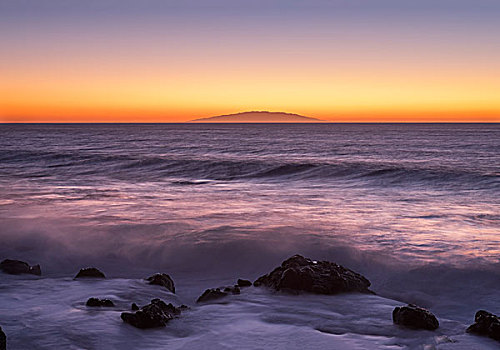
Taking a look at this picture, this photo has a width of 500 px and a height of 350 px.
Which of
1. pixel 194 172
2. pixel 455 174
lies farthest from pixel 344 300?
pixel 194 172

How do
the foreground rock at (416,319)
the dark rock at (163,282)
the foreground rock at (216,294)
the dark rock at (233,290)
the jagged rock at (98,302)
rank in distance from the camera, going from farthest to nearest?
the dark rock at (163,282) < the dark rock at (233,290) < the foreground rock at (216,294) < the jagged rock at (98,302) < the foreground rock at (416,319)

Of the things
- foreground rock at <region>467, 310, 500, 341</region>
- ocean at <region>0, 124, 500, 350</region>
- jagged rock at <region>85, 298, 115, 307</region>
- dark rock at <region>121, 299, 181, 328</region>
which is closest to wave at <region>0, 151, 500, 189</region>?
ocean at <region>0, 124, 500, 350</region>

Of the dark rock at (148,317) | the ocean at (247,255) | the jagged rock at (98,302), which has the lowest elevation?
the ocean at (247,255)

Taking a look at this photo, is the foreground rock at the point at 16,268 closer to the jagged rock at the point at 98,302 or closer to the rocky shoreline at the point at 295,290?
the rocky shoreline at the point at 295,290

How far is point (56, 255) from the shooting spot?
824 centimetres

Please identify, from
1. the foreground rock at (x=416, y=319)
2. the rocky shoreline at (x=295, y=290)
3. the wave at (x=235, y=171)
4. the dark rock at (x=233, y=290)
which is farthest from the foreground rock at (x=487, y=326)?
the wave at (x=235, y=171)

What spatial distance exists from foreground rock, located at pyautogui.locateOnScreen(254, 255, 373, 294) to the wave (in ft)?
43.3

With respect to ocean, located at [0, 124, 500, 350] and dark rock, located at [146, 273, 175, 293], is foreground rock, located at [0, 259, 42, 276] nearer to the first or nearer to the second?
ocean, located at [0, 124, 500, 350]

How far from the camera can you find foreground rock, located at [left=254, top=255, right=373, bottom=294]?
5.63 meters

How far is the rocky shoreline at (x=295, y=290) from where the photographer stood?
14.9 feet

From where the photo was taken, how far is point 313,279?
5684 millimetres

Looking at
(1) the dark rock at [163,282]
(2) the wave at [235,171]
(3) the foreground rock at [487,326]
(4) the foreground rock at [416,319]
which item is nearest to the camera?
(3) the foreground rock at [487,326]

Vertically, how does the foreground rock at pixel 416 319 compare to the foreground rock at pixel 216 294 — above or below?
above

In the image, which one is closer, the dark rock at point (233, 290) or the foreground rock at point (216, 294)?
the foreground rock at point (216, 294)
